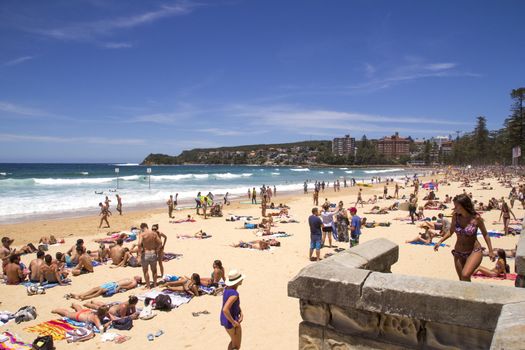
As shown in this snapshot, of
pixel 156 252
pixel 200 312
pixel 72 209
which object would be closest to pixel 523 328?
pixel 200 312

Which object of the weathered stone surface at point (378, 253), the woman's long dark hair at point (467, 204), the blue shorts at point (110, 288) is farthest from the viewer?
the blue shorts at point (110, 288)

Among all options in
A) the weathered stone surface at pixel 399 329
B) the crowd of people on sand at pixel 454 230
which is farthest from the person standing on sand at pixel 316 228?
the weathered stone surface at pixel 399 329

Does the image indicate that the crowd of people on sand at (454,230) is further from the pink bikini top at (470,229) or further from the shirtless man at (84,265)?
the shirtless man at (84,265)

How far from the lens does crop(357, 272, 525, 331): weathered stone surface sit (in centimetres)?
198

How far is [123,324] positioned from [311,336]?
5498 mm

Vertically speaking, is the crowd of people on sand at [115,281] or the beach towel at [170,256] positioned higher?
the crowd of people on sand at [115,281]

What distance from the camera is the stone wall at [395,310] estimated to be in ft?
6.53

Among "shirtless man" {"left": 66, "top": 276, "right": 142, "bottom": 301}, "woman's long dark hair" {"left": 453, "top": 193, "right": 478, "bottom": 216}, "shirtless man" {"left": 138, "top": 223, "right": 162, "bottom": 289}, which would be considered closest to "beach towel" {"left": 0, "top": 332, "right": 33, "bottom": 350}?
→ "shirtless man" {"left": 66, "top": 276, "right": 142, "bottom": 301}

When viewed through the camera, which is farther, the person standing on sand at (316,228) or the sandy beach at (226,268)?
the person standing on sand at (316,228)

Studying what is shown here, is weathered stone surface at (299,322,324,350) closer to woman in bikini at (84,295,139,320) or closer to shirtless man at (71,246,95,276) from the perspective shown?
woman in bikini at (84,295,139,320)

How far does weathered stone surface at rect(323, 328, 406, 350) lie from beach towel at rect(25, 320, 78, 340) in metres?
5.93

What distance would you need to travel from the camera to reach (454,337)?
2.12 meters

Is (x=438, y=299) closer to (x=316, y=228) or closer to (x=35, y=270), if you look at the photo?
(x=316, y=228)

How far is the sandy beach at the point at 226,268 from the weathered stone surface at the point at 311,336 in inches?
146
